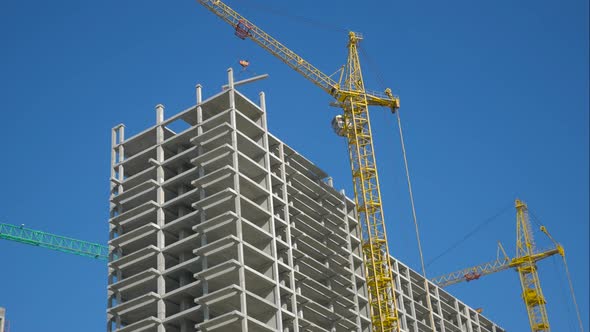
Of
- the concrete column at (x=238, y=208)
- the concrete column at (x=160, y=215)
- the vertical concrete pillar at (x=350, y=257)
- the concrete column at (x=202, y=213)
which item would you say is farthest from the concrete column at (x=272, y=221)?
the vertical concrete pillar at (x=350, y=257)

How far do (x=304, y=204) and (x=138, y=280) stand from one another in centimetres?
2612

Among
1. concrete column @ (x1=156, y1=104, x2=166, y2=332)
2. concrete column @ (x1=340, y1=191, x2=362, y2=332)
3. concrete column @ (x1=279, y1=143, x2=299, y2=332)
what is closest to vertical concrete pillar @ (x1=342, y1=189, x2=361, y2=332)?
concrete column @ (x1=340, y1=191, x2=362, y2=332)

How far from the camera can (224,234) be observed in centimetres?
12081

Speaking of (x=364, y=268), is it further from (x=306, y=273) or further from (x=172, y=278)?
(x=172, y=278)

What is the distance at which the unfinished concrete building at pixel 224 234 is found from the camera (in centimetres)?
11781

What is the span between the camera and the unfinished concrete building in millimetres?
117812

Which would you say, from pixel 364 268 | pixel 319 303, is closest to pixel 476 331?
pixel 364 268

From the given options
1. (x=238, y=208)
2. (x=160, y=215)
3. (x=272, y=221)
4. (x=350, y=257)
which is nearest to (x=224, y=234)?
(x=238, y=208)

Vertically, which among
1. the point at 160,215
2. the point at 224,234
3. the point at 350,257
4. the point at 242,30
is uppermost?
the point at 242,30

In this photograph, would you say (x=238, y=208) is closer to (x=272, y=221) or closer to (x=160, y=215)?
(x=272, y=221)

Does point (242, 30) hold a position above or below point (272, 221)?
above

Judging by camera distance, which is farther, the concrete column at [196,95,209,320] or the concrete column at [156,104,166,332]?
the concrete column at [156,104,166,332]

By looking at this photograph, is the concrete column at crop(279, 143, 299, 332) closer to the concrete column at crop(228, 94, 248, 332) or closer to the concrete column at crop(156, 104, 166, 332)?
the concrete column at crop(228, 94, 248, 332)

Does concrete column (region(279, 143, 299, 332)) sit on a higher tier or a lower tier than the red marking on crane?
lower
